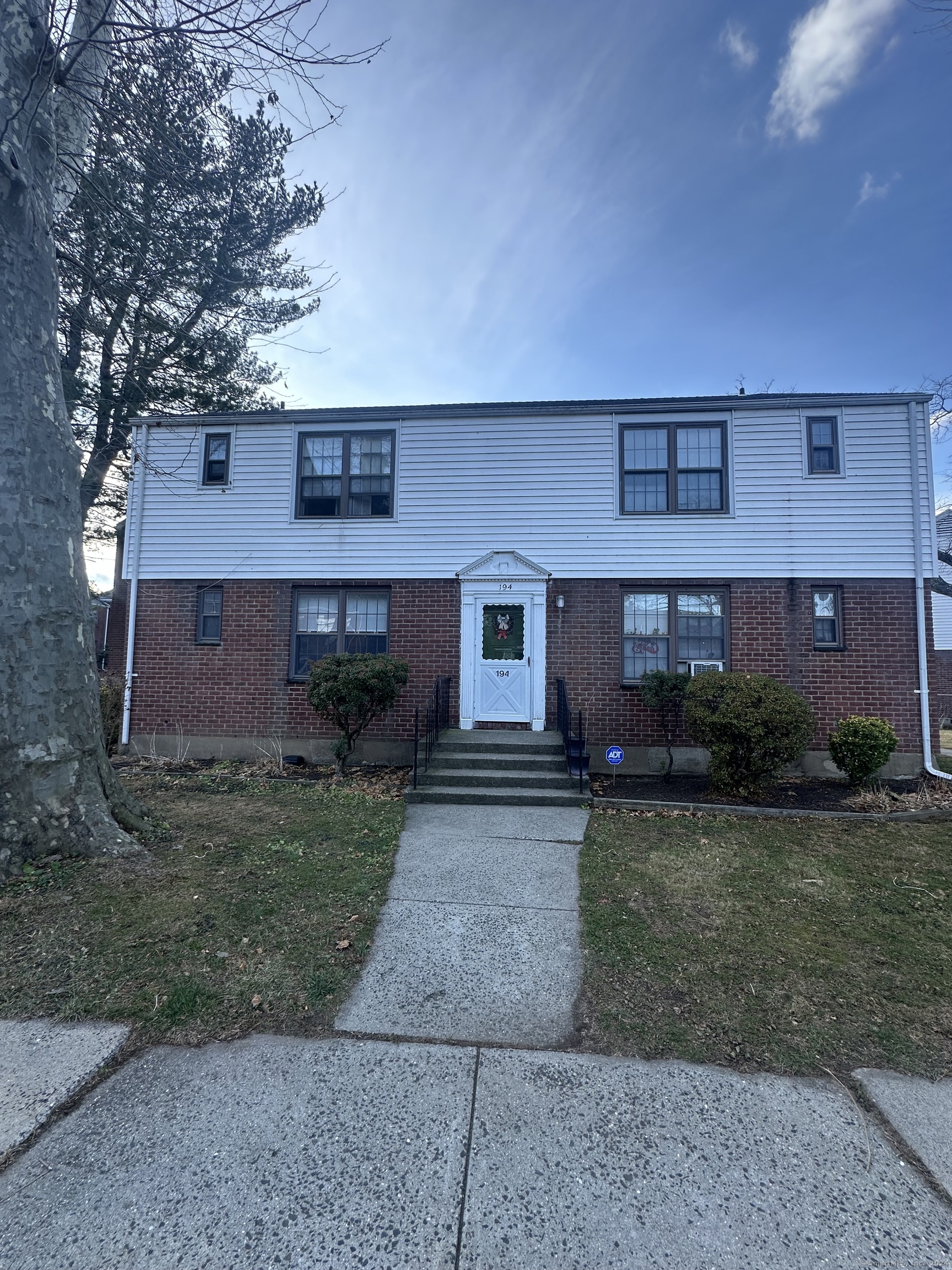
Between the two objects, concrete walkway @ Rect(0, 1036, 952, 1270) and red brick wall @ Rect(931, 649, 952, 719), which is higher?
red brick wall @ Rect(931, 649, 952, 719)

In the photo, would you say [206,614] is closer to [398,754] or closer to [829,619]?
[398,754]

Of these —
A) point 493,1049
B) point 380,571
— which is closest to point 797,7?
point 380,571

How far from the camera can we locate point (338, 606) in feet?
32.7

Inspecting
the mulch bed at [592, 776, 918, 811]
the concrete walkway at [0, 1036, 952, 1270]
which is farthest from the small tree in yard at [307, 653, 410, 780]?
the concrete walkway at [0, 1036, 952, 1270]

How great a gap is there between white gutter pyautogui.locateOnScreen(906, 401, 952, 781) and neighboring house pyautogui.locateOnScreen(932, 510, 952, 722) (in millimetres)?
5504

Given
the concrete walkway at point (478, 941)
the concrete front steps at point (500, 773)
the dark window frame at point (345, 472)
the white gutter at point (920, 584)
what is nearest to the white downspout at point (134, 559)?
the dark window frame at point (345, 472)

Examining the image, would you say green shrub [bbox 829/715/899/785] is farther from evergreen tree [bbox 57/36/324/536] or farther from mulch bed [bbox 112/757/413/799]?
evergreen tree [bbox 57/36/324/536]

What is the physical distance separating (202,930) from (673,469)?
905 centimetres

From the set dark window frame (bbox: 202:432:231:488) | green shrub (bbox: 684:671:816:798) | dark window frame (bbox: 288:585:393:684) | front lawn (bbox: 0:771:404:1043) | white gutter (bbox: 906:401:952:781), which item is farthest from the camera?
dark window frame (bbox: 202:432:231:488)

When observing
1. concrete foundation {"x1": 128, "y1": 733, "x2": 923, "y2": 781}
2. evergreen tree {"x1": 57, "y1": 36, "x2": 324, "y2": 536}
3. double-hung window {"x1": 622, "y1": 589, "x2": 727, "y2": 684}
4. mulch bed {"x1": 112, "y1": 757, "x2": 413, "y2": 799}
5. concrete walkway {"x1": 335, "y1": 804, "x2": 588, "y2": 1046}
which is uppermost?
evergreen tree {"x1": 57, "y1": 36, "x2": 324, "y2": 536}

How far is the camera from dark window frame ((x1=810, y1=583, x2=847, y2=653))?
9.05 m

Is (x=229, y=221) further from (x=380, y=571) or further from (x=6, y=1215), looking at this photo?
(x=6, y=1215)

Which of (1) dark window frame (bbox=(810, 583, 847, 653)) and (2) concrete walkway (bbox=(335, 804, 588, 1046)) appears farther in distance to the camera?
(1) dark window frame (bbox=(810, 583, 847, 653))

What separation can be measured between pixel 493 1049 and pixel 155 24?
809 centimetres
